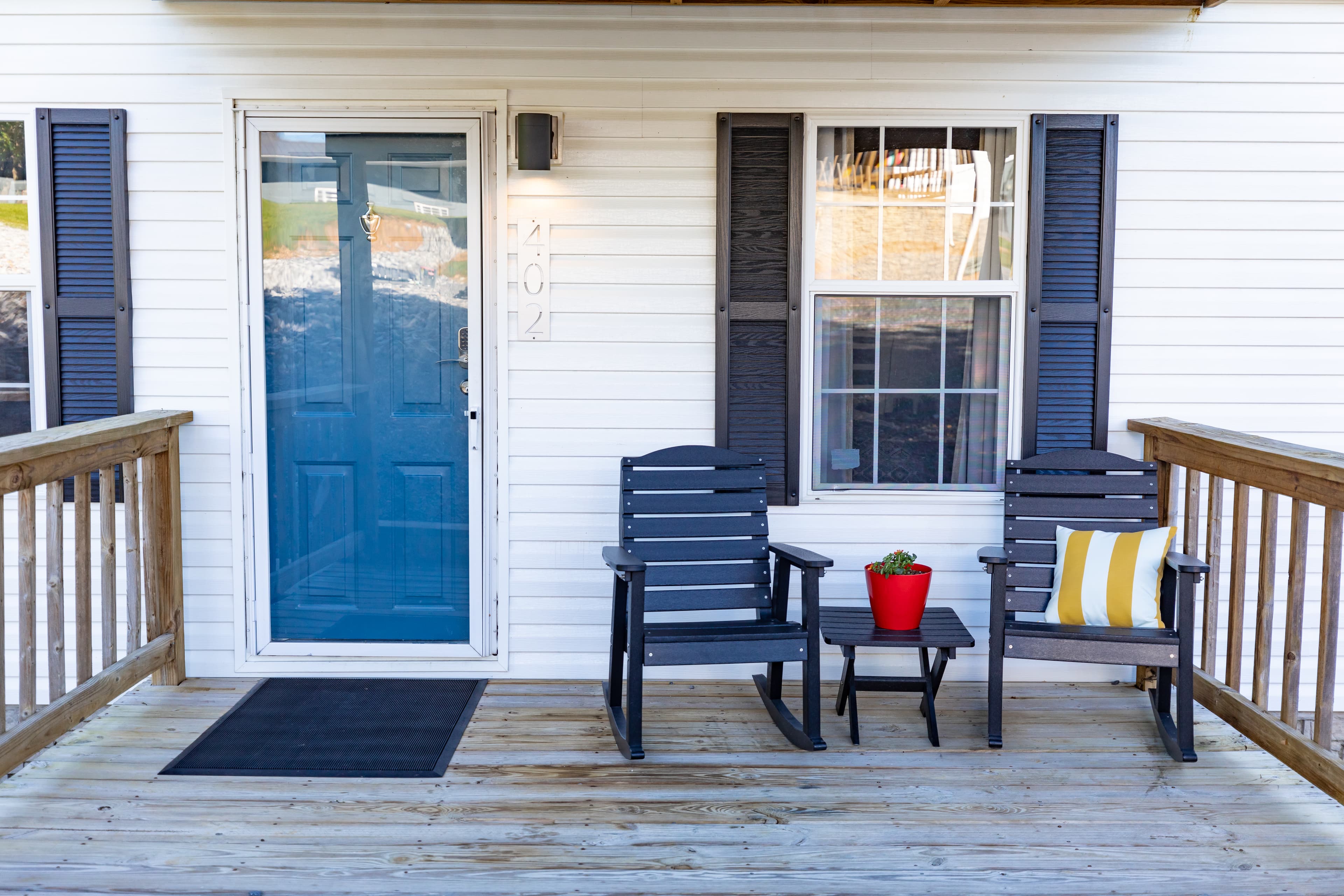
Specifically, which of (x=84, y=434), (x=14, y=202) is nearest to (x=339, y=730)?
(x=84, y=434)

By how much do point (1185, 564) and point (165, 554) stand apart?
348 centimetres

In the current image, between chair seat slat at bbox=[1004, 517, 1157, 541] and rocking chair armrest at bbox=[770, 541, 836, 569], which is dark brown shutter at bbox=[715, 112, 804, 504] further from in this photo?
chair seat slat at bbox=[1004, 517, 1157, 541]

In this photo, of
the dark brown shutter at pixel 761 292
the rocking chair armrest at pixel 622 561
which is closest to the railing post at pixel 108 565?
the rocking chair armrest at pixel 622 561

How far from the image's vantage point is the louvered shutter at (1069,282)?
3.77m

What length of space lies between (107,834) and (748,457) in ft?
7.35

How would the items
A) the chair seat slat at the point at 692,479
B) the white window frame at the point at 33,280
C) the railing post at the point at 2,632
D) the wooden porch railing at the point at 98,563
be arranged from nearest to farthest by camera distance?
the railing post at the point at 2,632 < the wooden porch railing at the point at 98,563 < the chair seat slat at the point at 692,479 < the white window frame at the point at 33,280

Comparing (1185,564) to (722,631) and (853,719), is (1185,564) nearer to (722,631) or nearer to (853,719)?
(853,719)

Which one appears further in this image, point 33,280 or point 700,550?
point 33,280

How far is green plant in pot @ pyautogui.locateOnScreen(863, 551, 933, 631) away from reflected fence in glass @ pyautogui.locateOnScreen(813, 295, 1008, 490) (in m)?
0.50

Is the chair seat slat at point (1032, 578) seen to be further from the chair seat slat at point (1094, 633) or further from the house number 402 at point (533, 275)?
the house number 402 at point (533, 275)


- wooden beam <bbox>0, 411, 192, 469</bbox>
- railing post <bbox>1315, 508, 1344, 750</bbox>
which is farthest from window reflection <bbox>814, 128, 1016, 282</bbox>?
wooden beam <bbox>0, 411, 192, 469</bbox>

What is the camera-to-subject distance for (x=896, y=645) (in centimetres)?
334

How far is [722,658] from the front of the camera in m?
3.16

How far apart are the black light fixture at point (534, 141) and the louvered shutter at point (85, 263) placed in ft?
4.74
